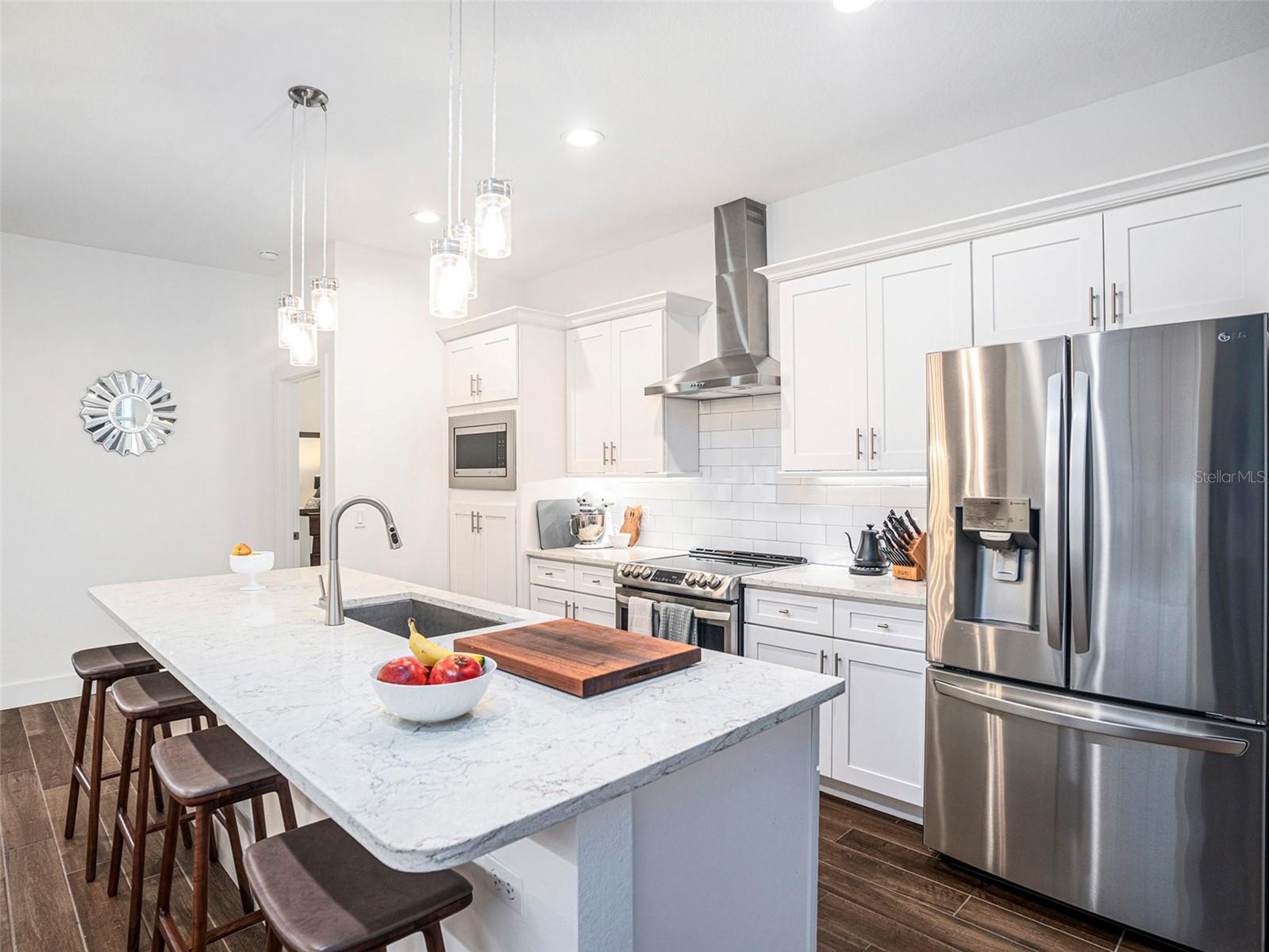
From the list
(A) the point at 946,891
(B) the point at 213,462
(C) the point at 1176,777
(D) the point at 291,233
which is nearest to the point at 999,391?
(C) the point at 1176,777

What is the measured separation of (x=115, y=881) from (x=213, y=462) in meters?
3.27

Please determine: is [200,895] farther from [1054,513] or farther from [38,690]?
[38,690]

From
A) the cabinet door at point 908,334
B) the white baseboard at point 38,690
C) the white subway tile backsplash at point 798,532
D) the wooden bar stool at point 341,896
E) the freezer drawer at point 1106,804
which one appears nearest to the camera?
the wooden bar stool at point 341,896

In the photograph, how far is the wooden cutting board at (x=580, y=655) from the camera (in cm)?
156

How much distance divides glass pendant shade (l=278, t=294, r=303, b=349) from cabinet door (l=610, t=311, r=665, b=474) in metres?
1.93

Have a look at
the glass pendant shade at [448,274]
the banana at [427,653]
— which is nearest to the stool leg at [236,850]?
the banana at [427,653]

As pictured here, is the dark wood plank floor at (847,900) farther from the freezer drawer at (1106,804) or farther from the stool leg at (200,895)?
the stool leg at (200,895)

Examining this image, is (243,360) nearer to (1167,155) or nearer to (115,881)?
(115,881)

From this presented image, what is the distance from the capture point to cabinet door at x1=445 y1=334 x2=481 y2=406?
4.65 meters

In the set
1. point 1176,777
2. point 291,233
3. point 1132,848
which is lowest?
point 1132,848

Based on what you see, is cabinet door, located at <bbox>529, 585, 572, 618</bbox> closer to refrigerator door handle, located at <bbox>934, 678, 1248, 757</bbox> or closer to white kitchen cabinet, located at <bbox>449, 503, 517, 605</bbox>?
white kitchen cabinet, located at <bbox>449, 503, 517, 605</bbox>

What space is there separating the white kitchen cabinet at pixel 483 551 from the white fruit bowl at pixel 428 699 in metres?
2.97

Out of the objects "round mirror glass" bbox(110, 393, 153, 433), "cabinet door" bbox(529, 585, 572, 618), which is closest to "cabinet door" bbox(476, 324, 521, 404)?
"cabinet door" bbox(529, 585, 572, 618)

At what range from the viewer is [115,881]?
238cm
